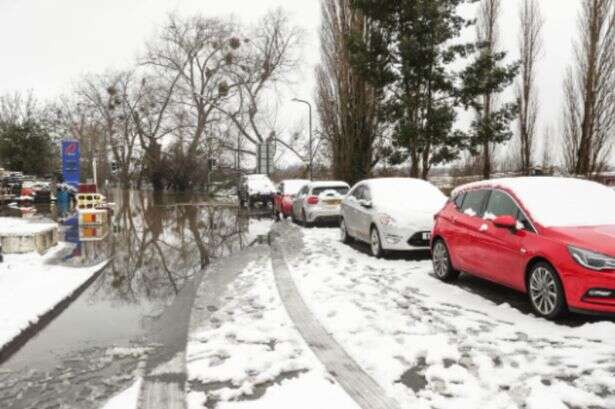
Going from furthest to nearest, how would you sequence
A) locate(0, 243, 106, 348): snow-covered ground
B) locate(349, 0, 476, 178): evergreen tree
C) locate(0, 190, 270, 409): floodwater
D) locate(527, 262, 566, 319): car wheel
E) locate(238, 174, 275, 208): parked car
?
locate(238, 174, 275, 208): parked car → locate(349, 0, 476, 178): evergreen tree → locate(0, 243, 106, 348): snow-covered ground → locate(527, 262, 566, 319): car wheel → locate(0, 190, 270, 409): floodwater

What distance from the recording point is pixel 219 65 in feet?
164

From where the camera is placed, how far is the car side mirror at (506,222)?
21.8 feet

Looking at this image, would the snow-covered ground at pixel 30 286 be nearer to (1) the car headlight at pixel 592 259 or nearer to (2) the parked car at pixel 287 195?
(1) the car headlight at pixel 592 259

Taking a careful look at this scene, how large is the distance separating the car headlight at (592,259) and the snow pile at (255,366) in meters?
2.84

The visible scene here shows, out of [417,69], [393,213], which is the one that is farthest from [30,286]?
[417,69]

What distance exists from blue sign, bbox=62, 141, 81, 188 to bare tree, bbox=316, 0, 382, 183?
1299 cm

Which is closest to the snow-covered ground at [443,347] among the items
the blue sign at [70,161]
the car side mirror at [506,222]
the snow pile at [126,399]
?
the snow pile at [126,399]

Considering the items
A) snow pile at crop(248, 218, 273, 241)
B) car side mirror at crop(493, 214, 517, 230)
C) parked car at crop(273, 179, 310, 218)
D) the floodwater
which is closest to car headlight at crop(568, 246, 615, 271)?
car side mirror at crop(493, 214, 517, 230)

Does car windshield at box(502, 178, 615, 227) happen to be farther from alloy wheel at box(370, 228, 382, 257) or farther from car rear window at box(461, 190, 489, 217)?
alloy wheel at box(370, 228, 382, 257)

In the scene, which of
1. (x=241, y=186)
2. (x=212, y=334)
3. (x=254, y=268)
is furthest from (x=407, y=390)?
(x=241, y=186)

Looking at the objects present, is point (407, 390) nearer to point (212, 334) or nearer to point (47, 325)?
point (212, 334)

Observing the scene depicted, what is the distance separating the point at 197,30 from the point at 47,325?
46661 millimetres

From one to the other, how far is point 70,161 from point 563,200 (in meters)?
26.7

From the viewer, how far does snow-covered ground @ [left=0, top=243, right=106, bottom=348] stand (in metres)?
6.32
